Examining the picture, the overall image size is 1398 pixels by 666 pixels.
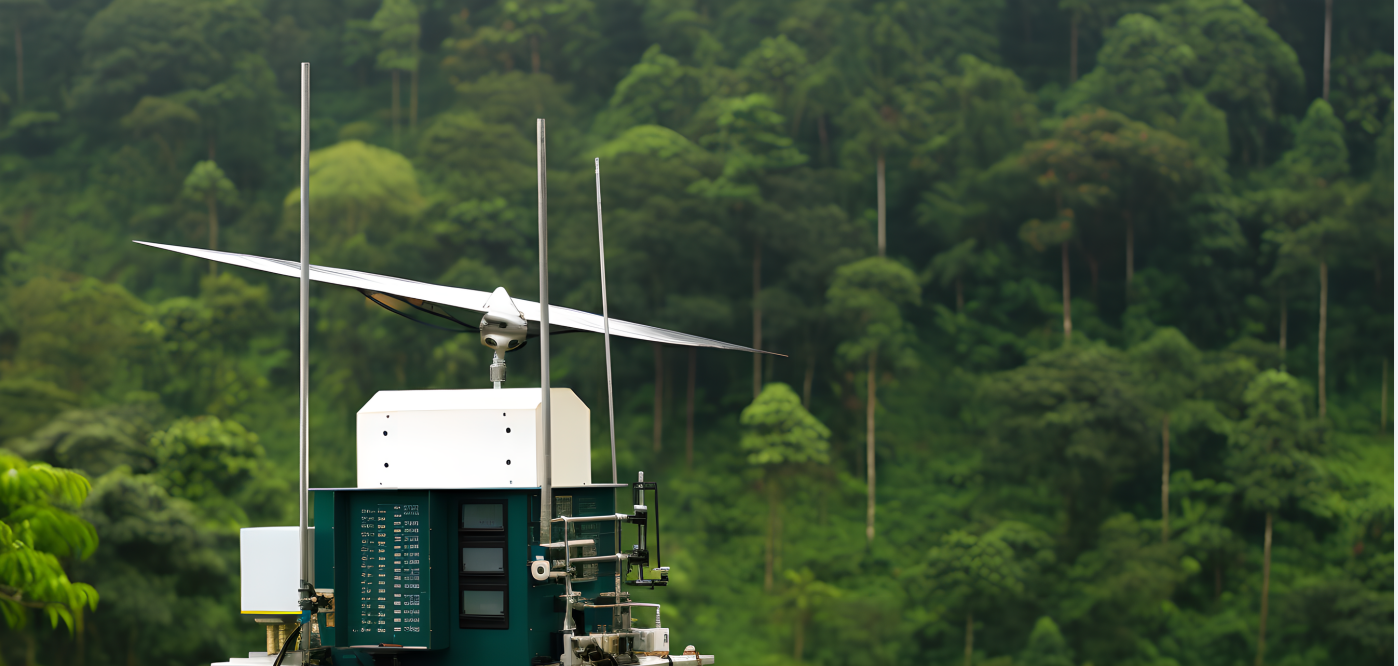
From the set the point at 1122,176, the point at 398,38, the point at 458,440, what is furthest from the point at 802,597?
the point at 458,440

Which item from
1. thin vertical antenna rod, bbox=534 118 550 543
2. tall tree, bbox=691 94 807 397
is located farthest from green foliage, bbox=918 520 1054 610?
thin vertical antenna rod, bbox=534 118 550 543

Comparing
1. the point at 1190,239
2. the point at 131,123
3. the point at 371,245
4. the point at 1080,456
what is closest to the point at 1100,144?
the point at 1190,239

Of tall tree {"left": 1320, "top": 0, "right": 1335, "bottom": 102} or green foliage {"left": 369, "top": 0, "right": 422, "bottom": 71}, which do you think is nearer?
tall tree {"left": 1320, "top": 0, "right": 1335, "bottom": 102}

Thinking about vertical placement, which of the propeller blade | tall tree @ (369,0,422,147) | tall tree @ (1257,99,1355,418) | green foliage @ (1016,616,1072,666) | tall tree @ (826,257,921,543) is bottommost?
green foliage @ (1016,616,1072,666)

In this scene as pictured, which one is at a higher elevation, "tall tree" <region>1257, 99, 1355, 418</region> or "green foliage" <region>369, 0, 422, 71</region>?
"green foliage" <region>369, 0, 422, 71</region>

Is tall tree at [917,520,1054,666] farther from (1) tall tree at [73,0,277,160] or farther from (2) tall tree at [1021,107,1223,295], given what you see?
(1) tall tree at [73,0,277,160]

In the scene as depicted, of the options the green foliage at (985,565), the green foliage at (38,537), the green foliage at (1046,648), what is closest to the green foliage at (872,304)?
the green foliage at (985,565)

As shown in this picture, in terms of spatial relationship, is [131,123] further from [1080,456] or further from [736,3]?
[1080,456]
